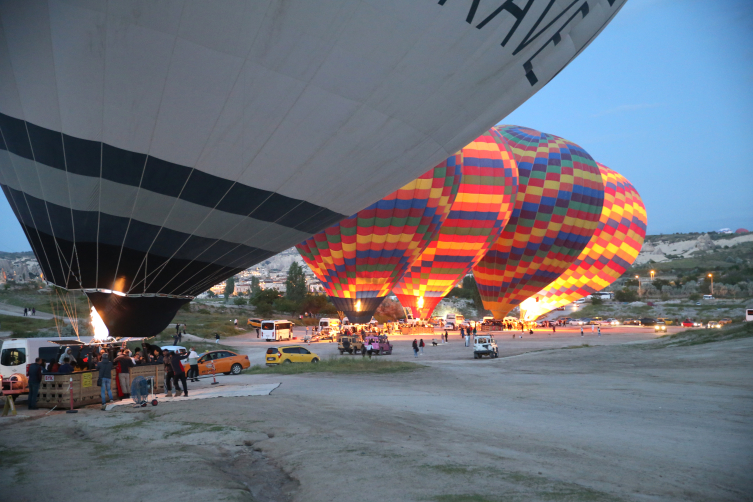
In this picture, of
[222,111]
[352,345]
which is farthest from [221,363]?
[222,111]

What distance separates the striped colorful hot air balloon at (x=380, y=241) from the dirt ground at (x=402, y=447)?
20.6 meters

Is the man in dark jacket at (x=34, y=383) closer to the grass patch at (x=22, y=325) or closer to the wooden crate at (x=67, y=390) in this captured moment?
the wooden crate at (x=67, y=390)

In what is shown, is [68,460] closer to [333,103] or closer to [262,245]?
[333,103]

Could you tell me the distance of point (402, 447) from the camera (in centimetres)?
755

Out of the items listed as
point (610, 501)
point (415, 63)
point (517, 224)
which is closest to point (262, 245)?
point (415, 63)

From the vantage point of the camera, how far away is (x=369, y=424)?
9.31m

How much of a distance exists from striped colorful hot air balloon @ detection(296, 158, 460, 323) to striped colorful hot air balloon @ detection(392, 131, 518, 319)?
4236 millimetres

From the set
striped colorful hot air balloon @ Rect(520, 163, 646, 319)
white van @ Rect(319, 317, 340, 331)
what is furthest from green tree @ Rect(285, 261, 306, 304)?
striped colorful hot air balloon @ Rect(520, 163, 646, 319)

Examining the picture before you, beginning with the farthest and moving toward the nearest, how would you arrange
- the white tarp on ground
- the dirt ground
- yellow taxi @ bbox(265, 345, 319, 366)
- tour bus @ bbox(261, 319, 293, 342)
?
1. tour bus @ bbox(261, 319, 293, 342)
2. yellow taxi @ bbox(265, 345, 319, 366)
3. the white tarp on ground
4. the dirt ground

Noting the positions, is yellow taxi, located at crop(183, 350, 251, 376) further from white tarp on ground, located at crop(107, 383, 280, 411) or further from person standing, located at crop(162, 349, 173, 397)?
person standing, located at crop(162, 349, 173, 397)

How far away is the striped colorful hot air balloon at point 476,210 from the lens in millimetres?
41031

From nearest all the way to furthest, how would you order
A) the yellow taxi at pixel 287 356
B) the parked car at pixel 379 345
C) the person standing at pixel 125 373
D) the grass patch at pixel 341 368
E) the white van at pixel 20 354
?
the person standing at pixel 125 373
the white van at pixel 20 354
the grass patch at pixel 341 368
the yellow taxi at pixel 287 356
the parked car at pixel 379 345

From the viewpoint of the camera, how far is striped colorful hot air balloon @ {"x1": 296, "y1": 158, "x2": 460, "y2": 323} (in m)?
34.7

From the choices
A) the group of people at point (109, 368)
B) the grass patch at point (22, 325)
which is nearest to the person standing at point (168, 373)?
the group of people at point (109, 368)
